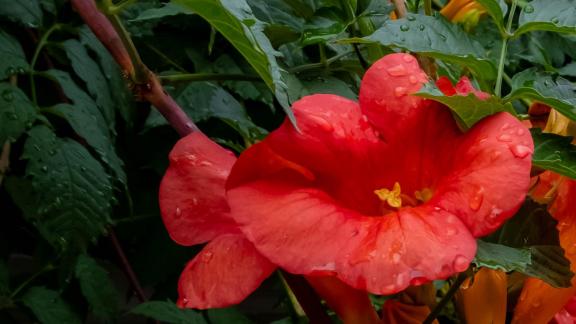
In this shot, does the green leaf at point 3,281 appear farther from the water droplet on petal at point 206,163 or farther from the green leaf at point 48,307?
the water droplet on petal at point 206,163

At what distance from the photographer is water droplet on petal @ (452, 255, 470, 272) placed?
328 millimetres

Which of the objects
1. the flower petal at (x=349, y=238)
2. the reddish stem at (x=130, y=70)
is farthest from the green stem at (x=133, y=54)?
the flower petal at (x=349, y=238)

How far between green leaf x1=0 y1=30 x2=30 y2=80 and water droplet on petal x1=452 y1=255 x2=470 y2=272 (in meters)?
0.65

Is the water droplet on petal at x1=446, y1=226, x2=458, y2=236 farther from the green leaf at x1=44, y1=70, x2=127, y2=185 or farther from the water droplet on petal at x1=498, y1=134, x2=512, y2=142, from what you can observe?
the green leaf at x1=44, y1=70, x2=127, y2=185

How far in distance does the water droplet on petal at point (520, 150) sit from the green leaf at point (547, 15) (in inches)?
6.1

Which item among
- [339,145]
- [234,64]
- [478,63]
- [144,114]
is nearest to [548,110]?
[478,63]

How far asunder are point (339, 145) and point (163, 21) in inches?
29.0

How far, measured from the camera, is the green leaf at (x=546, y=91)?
425 mm

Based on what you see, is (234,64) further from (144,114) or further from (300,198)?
(300,198)

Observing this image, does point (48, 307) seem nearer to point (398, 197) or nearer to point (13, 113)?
point (13, 113)

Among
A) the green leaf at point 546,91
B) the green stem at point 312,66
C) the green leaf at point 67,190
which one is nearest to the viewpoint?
the green leaf at point 546,91

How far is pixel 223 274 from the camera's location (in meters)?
0.39

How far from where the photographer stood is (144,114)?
4.07 feet

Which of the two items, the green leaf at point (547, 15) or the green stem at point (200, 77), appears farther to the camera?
the green stem at point (200, 77)
